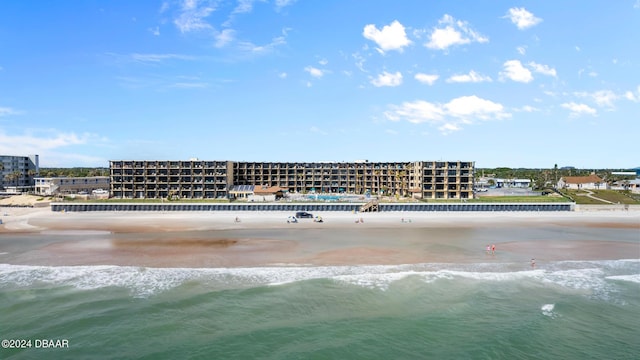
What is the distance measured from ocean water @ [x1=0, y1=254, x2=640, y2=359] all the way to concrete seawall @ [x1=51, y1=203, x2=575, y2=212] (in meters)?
45.6

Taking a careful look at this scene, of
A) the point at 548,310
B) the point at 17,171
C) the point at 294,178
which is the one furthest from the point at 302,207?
the point at 17,171

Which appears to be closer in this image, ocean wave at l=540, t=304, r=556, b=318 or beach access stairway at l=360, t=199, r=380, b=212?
ocean wave at l=540, t=304, r=556, b=318

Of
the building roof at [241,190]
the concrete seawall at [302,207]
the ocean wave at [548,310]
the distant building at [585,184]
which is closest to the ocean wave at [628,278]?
the ocean wave at [548,310]

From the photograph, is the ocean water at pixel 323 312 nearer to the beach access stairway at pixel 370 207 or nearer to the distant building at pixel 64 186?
the beach access stairway at pixel 370 207

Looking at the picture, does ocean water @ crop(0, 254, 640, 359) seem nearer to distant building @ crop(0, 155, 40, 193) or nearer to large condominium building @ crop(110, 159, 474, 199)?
large condominium building @ crop(110, 159, 474, 199)

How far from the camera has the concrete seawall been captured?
82.6m

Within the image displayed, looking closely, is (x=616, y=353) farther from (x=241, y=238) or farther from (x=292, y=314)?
(x=241, y=238)

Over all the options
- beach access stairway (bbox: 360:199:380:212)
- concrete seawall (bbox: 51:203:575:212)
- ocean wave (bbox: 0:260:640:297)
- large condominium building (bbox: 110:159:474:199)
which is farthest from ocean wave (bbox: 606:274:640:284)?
large condominium building (bbox: 110:159:474:199)

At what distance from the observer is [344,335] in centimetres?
2289

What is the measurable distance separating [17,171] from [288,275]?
457 ft

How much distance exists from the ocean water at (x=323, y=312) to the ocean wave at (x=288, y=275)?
0.56ft

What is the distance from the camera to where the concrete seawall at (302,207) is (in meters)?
82.6

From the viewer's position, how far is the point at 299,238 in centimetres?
5247

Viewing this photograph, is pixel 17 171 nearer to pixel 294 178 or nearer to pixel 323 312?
pixel 294 178
